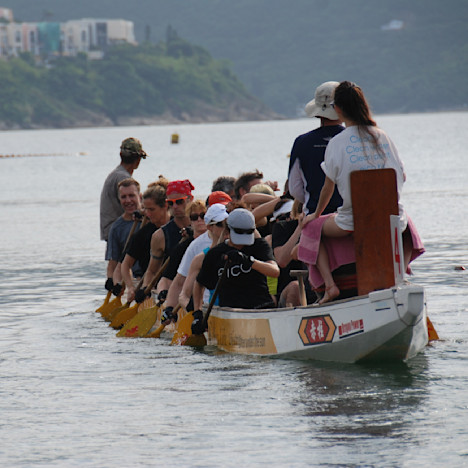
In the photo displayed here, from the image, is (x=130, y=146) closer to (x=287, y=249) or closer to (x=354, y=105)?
(x=287, y=249)

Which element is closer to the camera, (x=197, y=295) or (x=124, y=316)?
(x=197, y=295)

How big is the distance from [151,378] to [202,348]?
132 centimetres

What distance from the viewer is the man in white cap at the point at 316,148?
32.4 ft

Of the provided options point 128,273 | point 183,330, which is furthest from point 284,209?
point 128,273

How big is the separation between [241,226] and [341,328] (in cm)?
141

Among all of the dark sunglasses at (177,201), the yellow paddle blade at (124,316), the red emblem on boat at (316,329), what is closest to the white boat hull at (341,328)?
the red emblem on boat at (316,329)

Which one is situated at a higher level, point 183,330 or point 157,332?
point 183,330

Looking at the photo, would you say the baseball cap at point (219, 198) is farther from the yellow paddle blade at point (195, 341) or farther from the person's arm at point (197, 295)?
A: the yellow paddle blade at point (195, 341)

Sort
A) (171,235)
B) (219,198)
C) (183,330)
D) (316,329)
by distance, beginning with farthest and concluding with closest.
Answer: (171,235)
(183,330)
(219,198)
(316,329)

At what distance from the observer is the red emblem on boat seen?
32.6 feet

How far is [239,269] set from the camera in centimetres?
1083

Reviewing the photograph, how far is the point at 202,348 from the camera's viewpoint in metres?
12.1

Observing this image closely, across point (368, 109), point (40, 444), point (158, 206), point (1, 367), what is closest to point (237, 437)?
point (40, 444)

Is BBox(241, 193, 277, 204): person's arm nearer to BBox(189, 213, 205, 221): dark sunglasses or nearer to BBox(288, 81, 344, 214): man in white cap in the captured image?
BBox(189, 213, 205, 221): dark sunglasses
